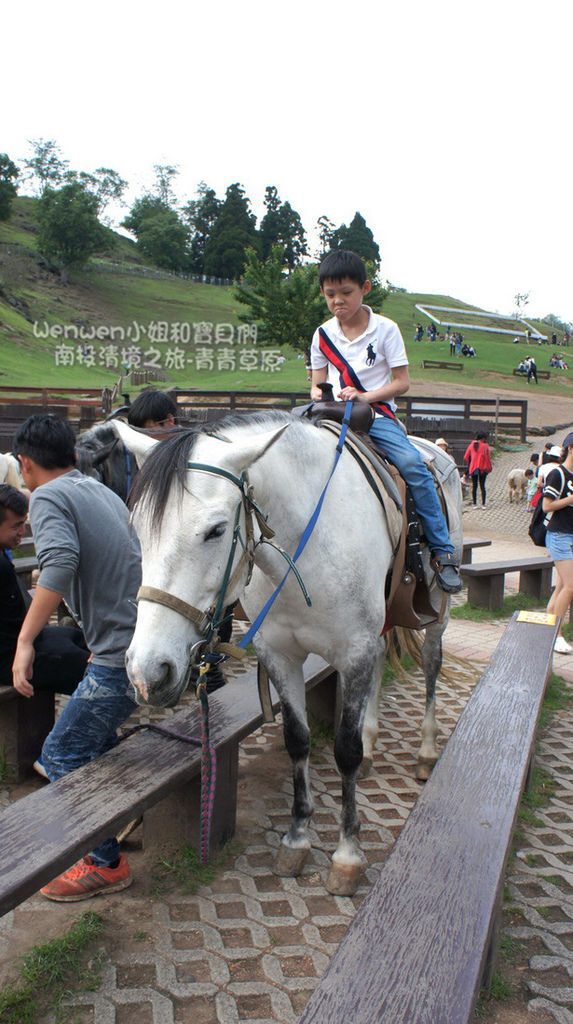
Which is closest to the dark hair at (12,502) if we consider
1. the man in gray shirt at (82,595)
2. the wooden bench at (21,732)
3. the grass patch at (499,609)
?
the man in gray shirt at (82,595)

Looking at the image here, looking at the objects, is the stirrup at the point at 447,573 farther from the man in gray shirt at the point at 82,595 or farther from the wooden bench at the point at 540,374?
the wooden bench at the point at 540,374

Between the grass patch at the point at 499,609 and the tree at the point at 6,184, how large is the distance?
83.4 m

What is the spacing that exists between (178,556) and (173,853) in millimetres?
1705

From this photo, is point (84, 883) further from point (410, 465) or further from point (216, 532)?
point (410, 465)

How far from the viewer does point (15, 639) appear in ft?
11.0

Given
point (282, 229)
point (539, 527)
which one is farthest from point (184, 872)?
point (282, 229)

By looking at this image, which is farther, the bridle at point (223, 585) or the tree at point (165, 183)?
the tree at point (165, 183)

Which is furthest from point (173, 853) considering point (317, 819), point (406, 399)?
point (406, 399)

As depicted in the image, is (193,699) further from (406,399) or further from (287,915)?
(406,399)

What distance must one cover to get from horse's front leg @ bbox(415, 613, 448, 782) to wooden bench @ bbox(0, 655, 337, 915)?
80 cm

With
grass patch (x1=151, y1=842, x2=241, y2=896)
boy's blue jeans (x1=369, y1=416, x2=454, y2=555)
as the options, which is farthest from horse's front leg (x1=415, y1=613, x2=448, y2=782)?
grass patch (x1=151, y1=842, x2=241, y2=896)

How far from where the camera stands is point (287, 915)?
2543 mm

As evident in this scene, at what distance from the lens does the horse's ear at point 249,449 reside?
1966 mm

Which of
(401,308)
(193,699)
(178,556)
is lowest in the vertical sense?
(193,699)
